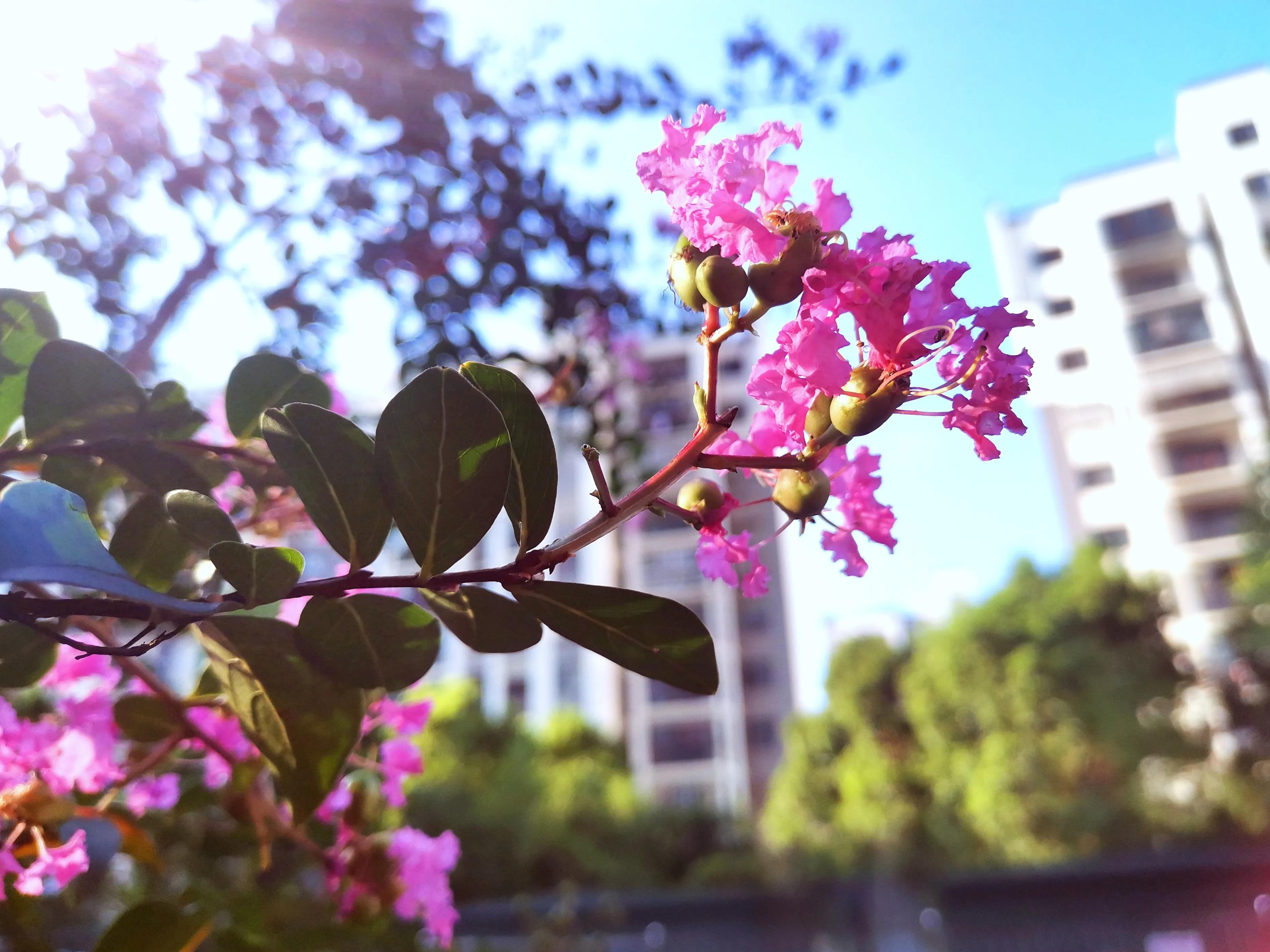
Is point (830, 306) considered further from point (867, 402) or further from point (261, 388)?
point (261, 388)

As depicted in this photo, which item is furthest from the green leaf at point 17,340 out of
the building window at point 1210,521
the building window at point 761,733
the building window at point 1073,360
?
the building window at point 1073,360

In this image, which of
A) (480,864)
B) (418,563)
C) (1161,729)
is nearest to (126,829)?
(418,563)

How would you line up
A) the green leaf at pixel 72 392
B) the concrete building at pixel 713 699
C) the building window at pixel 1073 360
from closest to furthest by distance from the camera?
the green leaf at pixel 72 392, the concrete building at pixel 713 699, the building window at pixel 1073 360

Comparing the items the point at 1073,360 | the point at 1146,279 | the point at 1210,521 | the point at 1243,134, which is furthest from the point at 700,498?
the point at 1146,279

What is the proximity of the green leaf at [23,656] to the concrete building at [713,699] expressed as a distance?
15.3 metres

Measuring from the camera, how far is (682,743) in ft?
58.0

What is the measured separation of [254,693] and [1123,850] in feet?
33.1

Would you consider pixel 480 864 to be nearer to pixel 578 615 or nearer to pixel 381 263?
pixel 381 263

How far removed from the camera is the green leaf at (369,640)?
0.41 m

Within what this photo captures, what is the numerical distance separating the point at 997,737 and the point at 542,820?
4.95 metres

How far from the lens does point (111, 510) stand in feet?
3.37

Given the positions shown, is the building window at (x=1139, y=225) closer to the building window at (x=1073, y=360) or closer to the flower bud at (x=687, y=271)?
the building window at (x=1073, y=360)

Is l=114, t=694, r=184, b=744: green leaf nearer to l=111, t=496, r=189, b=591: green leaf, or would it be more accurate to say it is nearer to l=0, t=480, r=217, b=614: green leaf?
l=111, t=496, r=189, b=591: green leaf

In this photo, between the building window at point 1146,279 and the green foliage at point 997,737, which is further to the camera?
the building window at point 1146,279
